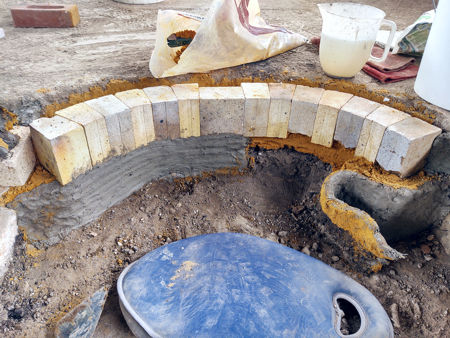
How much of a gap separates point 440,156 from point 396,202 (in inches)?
15.7

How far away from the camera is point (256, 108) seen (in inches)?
101

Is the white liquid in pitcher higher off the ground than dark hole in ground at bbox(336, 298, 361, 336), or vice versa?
the white liquid in pitcher

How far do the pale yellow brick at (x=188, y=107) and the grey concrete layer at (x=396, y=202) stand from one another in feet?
3.11

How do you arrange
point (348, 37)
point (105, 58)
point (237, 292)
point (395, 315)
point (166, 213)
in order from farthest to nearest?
point (105, 58), point (166, 213), point (348, 37), point (395, 315), point (237, 292)

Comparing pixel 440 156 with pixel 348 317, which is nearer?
pixel 348 317

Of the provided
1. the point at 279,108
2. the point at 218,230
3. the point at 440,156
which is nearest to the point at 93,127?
the point at 218,230

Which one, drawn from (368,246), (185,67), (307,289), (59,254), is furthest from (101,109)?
(368,246)

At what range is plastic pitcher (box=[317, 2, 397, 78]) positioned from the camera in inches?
96.0

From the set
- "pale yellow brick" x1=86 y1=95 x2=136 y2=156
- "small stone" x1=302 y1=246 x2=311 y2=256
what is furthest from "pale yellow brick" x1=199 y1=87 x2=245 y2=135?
"small stone" x1=302 y1=246 x2=311 y2=256

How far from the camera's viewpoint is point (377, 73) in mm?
2799

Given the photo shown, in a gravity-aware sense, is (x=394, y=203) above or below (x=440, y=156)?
below

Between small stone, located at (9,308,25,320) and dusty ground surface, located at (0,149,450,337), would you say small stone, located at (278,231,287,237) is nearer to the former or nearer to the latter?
dusty ground surface, located at (0,149,450,337)

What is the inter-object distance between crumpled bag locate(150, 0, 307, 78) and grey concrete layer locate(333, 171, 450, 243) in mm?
1080

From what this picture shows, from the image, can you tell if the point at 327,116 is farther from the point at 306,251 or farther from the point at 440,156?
the point at 306,251
